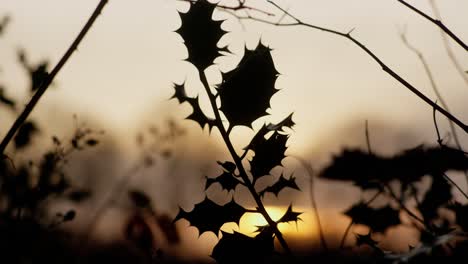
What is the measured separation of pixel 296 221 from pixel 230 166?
0.20 meters

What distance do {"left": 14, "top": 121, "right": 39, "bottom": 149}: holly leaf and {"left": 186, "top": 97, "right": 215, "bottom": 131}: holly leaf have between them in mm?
2225

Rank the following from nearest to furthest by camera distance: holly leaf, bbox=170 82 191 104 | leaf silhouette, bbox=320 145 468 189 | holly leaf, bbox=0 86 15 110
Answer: holly leaf, bbox=170 82 191 104 < leaf silhouette, bbox=320 145 468 189 < holly leaf, bbox=0 86 15 110

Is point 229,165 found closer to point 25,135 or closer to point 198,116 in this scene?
point 198,116

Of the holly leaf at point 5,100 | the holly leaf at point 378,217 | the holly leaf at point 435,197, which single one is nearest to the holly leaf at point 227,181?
the holly leaf at point 378,217

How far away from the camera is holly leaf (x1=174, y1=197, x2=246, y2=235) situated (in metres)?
1.16

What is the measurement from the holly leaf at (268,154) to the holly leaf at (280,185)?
41 mm

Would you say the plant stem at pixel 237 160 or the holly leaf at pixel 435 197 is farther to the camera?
the holly leaf at pixel 435 197

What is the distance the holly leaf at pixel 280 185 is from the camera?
120cm

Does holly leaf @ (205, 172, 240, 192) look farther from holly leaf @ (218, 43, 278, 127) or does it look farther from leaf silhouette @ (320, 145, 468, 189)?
leaf silhouette @ (320, 145, 468, 189)

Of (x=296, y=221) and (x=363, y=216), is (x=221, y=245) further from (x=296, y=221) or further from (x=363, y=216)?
(x=363, y=216)

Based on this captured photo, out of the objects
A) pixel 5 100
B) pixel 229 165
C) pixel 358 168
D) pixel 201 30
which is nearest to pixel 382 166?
pixel 358 168

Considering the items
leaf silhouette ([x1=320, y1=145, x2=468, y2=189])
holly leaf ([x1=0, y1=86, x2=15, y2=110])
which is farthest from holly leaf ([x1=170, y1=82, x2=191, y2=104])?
holly leaf ([x1=0, y1=86, x2=15, y2=110])

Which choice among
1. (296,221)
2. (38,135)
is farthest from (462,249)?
(38,135)

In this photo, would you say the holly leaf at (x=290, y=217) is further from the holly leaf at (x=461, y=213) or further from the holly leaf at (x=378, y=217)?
the holly leaf at (x=378, y=217)
